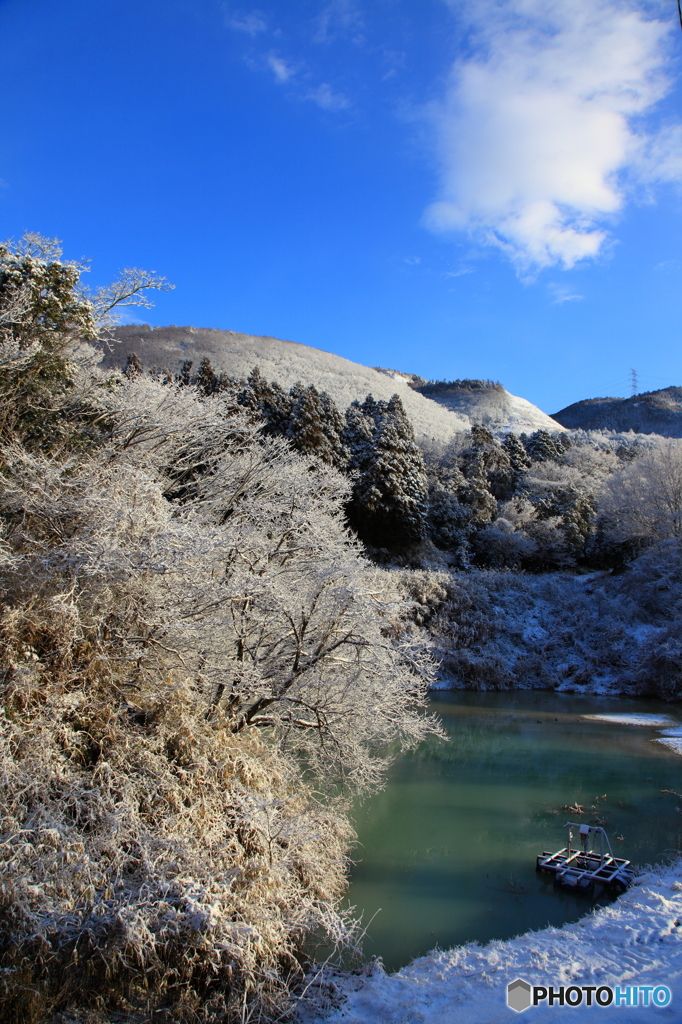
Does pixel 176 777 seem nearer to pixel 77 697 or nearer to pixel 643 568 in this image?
pixel 77 697

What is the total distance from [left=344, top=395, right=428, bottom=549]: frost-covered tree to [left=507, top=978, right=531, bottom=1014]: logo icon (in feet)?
75.7

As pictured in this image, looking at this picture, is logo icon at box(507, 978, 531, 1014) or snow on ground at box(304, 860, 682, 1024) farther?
logo icon at box(507, 978, 531, 1014)

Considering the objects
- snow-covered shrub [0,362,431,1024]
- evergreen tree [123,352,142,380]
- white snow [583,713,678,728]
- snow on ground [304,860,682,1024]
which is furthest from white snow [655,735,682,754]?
evergreen tree [123,352,142,380]

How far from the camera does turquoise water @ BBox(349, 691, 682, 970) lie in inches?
273

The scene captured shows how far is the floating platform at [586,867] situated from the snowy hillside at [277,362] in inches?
1588

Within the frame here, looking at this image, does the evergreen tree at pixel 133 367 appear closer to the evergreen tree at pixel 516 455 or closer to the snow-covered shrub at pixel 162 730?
the snow-covered shrub at pixel 162 730

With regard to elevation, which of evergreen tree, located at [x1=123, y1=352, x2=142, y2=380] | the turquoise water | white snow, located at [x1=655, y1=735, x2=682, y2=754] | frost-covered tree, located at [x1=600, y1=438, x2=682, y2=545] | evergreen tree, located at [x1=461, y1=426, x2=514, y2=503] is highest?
evergreen tree, located at [x1=123, y1=352, x2=142, y2=380]

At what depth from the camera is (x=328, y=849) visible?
7.57m

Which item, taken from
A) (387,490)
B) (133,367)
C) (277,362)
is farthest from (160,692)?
(277,362)

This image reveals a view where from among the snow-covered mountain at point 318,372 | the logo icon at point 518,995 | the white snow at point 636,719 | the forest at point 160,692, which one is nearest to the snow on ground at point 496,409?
the snow-covered mountain at point 318,372

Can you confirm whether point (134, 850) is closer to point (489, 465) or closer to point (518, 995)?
point (518, 995)

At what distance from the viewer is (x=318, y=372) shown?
62875 mm

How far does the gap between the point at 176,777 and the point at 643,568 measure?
76.5 ft

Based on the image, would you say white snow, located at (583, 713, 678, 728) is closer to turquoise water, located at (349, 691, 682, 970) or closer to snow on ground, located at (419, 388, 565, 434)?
turquoise water, located at (349, 691, 682, 970)
